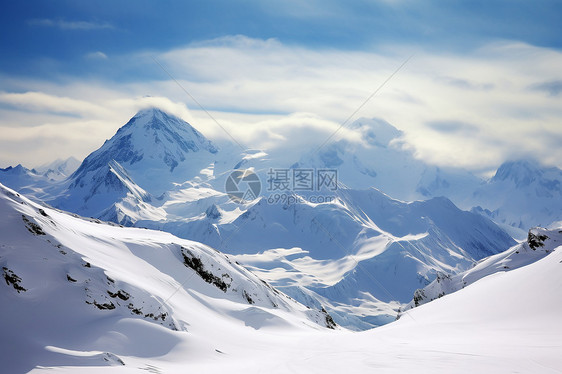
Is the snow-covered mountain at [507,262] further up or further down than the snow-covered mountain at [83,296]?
further down

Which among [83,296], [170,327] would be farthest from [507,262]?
[83,296]

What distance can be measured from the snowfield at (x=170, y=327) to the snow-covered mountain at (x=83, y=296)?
111mm

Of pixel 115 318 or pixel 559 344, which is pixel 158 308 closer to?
Result: pixel 115 318

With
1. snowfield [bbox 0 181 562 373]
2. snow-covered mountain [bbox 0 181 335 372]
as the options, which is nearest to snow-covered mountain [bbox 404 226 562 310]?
snowfield [bbox 0 181 562 373]

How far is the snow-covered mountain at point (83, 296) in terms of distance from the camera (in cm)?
2844

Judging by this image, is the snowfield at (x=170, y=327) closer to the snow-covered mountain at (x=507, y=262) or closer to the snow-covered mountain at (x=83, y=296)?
the snow-covered mountain at (x=83, y=296)

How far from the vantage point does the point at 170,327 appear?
39219 millimetres

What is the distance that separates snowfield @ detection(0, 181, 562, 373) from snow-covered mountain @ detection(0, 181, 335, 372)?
4.4 inches

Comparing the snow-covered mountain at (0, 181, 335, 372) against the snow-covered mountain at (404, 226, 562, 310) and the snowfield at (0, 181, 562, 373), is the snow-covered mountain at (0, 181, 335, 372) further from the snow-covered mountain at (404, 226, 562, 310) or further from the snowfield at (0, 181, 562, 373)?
the snow-covered mountain at (404, 226, 562, 310)

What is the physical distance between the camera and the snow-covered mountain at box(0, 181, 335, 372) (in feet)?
93.3

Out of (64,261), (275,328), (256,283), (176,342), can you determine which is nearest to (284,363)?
(176,342)

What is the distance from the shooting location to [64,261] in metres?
36.8

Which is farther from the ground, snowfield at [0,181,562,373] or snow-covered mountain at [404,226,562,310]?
snowfield at [0,181,562,373]

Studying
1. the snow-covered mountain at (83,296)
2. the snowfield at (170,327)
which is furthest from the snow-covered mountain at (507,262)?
the snow-covered mountain at (83,296)
